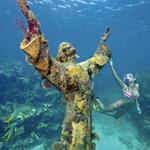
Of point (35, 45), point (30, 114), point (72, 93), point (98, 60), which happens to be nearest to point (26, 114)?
point (30, 114)

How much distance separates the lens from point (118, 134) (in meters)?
14.2

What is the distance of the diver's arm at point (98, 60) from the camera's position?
404 centimetres

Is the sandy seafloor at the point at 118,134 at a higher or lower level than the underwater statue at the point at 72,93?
higher

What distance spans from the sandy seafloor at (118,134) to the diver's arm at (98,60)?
8745 mm

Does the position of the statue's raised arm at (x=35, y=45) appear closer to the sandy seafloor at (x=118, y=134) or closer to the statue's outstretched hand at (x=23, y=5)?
the statue's outstretched hand at (x=23, y=5)

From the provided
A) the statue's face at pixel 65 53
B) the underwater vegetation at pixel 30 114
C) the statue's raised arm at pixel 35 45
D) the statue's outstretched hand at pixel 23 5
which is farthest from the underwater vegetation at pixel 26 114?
the statue's outstretched hand at pixel 23 5

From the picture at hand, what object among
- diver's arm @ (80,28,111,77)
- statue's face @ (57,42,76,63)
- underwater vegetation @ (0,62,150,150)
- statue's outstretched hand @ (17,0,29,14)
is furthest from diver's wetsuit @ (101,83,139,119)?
statue's outstretched hand @ (17,0,29,14)

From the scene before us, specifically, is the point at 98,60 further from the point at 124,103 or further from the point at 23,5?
the point at 124,103

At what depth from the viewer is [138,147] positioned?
12.9m

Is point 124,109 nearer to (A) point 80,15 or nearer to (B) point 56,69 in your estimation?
(B) point 56,69

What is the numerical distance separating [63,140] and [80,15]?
4584 cm

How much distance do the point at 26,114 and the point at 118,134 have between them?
5.62 meters

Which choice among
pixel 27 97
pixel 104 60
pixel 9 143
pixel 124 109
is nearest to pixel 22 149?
pixel 9 143

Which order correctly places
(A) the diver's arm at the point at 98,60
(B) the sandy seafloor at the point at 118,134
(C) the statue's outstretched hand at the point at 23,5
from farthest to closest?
(B) the sandy seafloor at the point at 118,134 < (A) the diver's arm at the point at 98,60 < (C) the statue's outstretched hand at the point at 23,5
